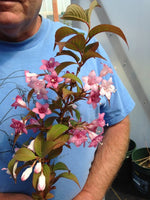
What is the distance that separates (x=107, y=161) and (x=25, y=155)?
47 centimetres

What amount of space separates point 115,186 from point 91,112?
62.5 inches

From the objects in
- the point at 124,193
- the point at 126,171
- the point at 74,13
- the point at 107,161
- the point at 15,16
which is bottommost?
the point at 124,193

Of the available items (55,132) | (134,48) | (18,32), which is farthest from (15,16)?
(134,48)

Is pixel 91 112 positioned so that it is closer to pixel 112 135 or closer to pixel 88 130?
pixel 112 135

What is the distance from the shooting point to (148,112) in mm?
2148

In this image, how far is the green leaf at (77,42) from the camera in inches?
15.8

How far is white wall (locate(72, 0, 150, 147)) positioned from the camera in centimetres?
199

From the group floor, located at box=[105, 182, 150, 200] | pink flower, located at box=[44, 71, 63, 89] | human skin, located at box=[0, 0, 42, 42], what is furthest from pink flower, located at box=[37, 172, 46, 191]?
floor, located at box=[105, 182, 150, 200]

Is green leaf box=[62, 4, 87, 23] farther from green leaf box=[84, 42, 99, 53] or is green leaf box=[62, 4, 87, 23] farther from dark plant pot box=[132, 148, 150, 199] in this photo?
dark plant pot box=[132, 148, 150, 199]

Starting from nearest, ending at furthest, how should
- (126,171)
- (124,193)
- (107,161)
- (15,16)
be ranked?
(15,16) < (107,161) < (124,193) < (126,171)

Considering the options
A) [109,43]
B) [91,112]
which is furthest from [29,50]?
[109,43]

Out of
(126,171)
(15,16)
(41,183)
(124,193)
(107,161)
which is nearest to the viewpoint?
(41,183)

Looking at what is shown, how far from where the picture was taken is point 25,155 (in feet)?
1.34

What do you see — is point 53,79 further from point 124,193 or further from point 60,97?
point 124,193
